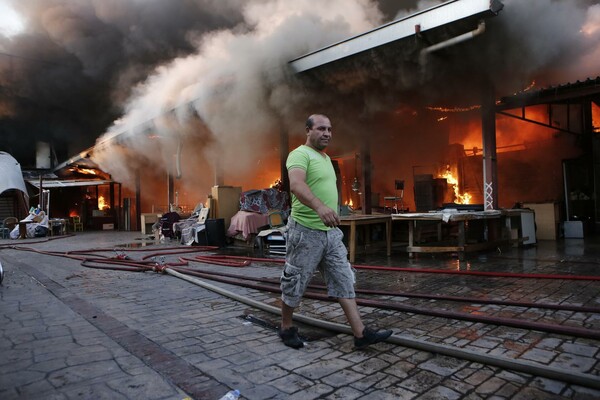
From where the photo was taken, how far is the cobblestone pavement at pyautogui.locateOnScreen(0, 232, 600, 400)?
2031mm

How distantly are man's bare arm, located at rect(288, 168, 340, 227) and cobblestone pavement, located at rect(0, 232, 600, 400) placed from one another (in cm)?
88

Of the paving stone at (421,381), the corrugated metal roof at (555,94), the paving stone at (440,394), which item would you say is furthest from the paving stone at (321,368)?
the corrugated metal roof at (555,94)

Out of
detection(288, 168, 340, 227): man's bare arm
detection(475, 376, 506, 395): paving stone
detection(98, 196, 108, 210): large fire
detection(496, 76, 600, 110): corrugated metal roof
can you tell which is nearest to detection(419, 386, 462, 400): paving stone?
detection(475, 376, 506, 395): paving stone

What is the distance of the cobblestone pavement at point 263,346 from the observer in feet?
6.66

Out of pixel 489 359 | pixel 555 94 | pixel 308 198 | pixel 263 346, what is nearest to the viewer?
pixel 489 359

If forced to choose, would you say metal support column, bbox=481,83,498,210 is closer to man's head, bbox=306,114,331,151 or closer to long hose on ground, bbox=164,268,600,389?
long hose on ground, bbox=164,268,600,389

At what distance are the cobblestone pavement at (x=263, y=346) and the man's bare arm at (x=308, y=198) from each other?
2.88 ft

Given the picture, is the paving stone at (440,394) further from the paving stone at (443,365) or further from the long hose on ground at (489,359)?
the long hose on ground at (489,359)

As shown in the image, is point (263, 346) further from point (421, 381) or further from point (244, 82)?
point (244, 82)

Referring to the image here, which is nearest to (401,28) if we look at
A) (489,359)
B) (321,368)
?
(489,359)

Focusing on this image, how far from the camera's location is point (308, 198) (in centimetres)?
242

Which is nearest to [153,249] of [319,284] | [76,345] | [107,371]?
[319,284]

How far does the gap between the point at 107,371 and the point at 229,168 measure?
11.2m

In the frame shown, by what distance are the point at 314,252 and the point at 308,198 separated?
406mm
